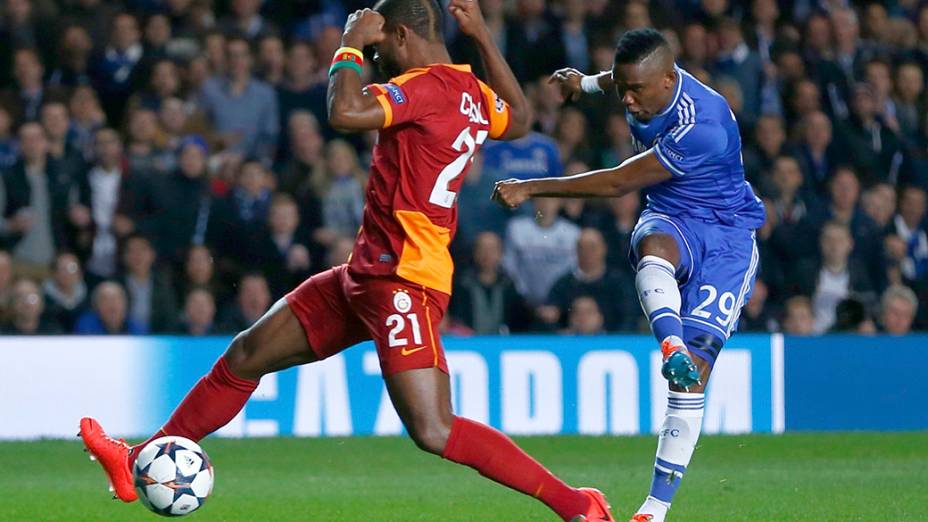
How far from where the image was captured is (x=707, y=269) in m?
7.54

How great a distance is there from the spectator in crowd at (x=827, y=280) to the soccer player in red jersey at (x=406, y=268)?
774 centimetres

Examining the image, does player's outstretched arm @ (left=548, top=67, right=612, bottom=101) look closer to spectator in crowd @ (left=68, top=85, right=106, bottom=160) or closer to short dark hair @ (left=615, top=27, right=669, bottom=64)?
short dark hair @ (left=615, top=27, right=669, bottom=64)

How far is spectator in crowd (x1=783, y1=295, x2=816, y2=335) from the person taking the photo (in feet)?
45.4

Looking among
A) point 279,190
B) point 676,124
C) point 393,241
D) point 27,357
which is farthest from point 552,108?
point 393,241

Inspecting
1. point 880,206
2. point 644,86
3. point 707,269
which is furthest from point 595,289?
point 644,86

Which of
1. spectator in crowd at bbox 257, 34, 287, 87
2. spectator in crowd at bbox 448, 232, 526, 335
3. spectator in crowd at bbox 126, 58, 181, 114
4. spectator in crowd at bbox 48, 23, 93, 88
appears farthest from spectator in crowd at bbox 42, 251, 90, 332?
spectator in crowd at bbox 448, 232, 526, 335

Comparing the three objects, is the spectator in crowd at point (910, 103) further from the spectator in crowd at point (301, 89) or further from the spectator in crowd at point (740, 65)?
the spectator in crowd at point (301, 89)

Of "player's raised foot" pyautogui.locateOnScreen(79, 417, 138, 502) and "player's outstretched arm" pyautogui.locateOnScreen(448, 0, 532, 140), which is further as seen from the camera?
"player's raised foot" pyautogui.locateOnScreen(79, 417, 138, 502)

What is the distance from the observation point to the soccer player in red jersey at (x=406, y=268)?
645 cm

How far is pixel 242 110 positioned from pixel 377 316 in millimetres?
8170

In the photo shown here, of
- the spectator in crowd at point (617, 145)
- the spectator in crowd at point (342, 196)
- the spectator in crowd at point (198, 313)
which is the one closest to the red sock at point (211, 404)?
the spectator in crowd at point (198, 313)

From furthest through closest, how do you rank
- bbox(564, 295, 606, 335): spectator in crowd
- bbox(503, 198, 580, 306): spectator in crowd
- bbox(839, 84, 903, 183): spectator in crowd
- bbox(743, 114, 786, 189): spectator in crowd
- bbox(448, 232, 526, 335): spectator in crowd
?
1. bbox(839, 84, 903, 183): spectator in crowd
2. bbox(743, 114, 786, 189): spectator in crowd
3. bbox(503, 198, 580, 306): spectator in crowd
4. bbox(448, 232, 526, 335): spectator in crowd
5. bbox(564, 295, 606, 335): spectator in crowd

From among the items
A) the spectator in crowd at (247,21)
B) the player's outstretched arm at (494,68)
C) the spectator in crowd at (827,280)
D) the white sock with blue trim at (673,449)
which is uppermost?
the player's outstretched arm at (494,68)

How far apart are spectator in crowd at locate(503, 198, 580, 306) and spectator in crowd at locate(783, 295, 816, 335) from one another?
1.92 metres
